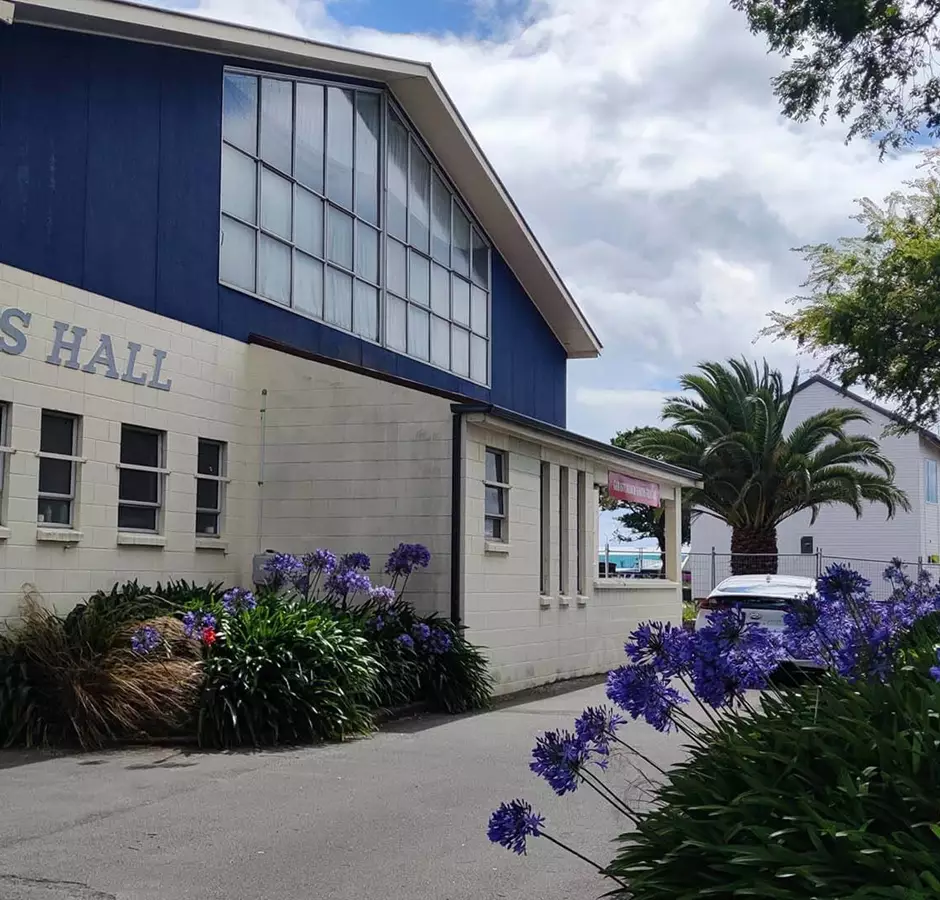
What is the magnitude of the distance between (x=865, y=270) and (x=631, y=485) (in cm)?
536

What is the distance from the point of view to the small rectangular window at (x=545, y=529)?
1734 centimetres

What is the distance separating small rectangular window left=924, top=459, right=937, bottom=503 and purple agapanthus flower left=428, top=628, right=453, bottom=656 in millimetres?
37375

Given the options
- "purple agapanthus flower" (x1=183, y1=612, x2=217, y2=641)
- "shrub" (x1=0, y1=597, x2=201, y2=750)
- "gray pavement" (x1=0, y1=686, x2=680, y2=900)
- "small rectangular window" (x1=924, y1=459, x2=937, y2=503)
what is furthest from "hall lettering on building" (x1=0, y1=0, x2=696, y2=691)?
"small rectangular window" (x1=924, y1=459, x2=937, y2=503)

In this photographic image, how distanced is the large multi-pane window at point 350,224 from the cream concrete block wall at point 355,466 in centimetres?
177

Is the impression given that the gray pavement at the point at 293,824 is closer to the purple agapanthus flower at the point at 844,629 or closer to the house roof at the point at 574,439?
the purple agapanthus flower at the point at 844,629

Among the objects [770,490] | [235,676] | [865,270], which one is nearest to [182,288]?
[235,676]

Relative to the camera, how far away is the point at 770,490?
32750mm

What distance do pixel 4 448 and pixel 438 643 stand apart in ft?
16.5

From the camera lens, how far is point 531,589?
16828mm

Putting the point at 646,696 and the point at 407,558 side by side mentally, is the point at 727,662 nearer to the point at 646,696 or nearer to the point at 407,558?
the point at 646,696

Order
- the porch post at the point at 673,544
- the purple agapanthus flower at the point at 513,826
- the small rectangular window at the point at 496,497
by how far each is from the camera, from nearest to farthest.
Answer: the purple agapanthus flower at the point at 513,826, the small rectangular window at the point at 496,497, the porch post at the point at 673,544

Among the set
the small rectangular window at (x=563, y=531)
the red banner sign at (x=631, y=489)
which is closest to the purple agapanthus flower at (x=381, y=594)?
the small rectangular window at (x=563, y=531)

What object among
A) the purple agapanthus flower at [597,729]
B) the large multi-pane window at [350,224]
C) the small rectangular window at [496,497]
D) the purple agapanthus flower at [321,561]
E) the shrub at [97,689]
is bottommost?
the shrub at [97,689]

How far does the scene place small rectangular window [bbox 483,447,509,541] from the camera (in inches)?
622
